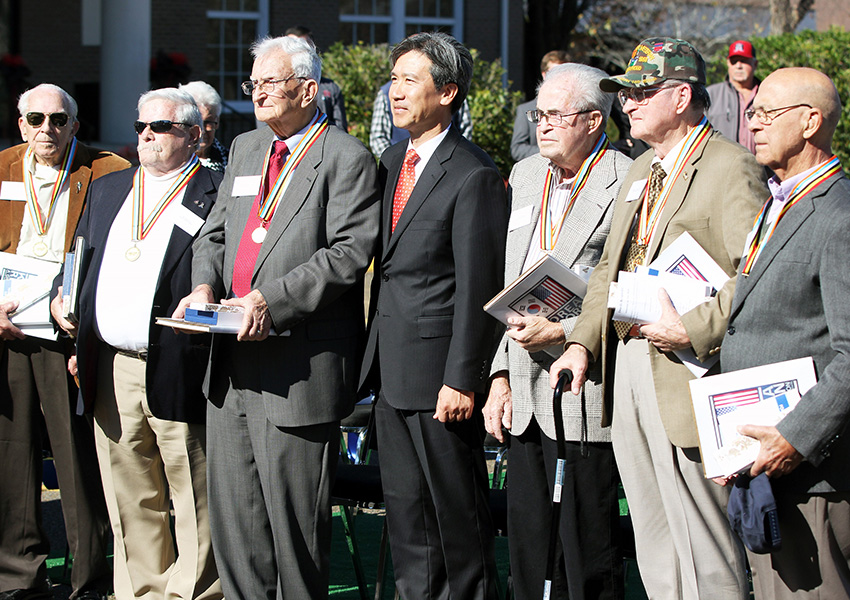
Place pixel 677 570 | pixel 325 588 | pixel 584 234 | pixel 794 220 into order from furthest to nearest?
pixel 325 588 < pixel 584 234 < pixel 677 570 < pixel 794 220

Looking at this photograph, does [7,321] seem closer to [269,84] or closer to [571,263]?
[269,84]

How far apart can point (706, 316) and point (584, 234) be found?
730 mm

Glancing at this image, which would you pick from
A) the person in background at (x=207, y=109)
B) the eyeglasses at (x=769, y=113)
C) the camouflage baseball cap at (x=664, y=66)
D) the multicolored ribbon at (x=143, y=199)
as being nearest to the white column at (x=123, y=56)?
the person in background at (x=207, y=109)

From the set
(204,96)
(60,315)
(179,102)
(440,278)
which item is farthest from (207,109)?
A: (440,278)

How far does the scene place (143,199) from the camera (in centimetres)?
473

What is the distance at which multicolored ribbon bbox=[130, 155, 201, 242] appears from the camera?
15.3 ft

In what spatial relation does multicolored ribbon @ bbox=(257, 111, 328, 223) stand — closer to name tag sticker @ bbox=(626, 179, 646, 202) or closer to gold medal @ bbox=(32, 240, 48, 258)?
name tag sticker @ bbox=(626, 179, 646, 202)

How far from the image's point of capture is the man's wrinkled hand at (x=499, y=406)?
405 cm

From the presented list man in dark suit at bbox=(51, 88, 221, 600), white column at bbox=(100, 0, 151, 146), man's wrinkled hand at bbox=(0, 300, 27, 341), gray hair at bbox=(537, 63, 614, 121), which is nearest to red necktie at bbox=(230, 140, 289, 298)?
man in dark suit at bbox=(51, 88, 221, 600)

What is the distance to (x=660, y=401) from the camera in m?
3.51

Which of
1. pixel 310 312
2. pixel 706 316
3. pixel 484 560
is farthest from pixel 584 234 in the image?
pixel 484 560

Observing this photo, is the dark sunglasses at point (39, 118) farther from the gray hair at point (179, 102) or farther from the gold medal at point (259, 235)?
the gold medal at point (259, 235)

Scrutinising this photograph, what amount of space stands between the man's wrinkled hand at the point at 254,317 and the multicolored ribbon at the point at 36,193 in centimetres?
168

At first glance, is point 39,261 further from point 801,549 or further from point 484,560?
point 801,549
